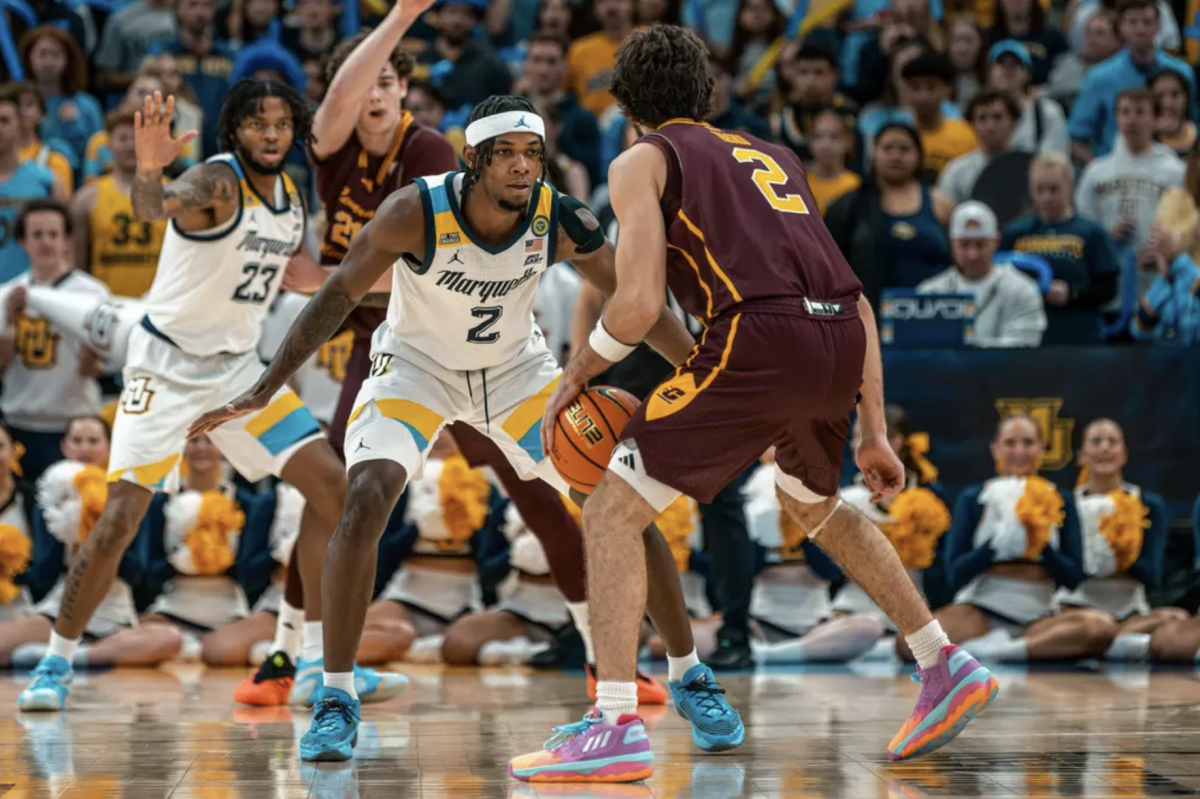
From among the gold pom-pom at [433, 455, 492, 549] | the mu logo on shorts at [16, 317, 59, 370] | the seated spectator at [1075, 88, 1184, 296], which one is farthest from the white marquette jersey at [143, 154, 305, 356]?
the seated spectator at [1075, 88, 1184, 296]

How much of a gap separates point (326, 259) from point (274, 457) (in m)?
0.91

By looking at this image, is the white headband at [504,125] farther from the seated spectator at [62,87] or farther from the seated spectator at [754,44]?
the seated spectator at [754,44]

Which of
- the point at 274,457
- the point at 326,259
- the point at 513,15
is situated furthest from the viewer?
the point at 513,15

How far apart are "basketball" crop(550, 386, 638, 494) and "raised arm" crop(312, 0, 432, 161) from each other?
5.56 feet

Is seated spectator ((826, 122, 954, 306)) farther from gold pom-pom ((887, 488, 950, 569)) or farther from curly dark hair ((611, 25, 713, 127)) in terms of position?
curly dark hair ((611, 25, 713, 127))

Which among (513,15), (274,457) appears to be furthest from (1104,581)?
(513,15)

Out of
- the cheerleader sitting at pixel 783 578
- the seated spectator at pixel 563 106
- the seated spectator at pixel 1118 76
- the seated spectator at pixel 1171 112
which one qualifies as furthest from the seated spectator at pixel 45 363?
the seated spectator at pixel 1171 112

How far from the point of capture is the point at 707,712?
5262mm

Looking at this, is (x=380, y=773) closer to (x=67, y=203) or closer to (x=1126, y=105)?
(x=67, y=203)

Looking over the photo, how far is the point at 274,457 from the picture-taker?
6.39 meters

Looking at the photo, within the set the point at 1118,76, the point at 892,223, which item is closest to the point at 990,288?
the point at 892,223

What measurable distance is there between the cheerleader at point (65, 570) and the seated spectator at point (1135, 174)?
6.23 m

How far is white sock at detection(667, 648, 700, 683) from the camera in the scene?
5422 millimetres

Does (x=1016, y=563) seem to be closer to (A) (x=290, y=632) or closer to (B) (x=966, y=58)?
(A) (x=290, y=632)
